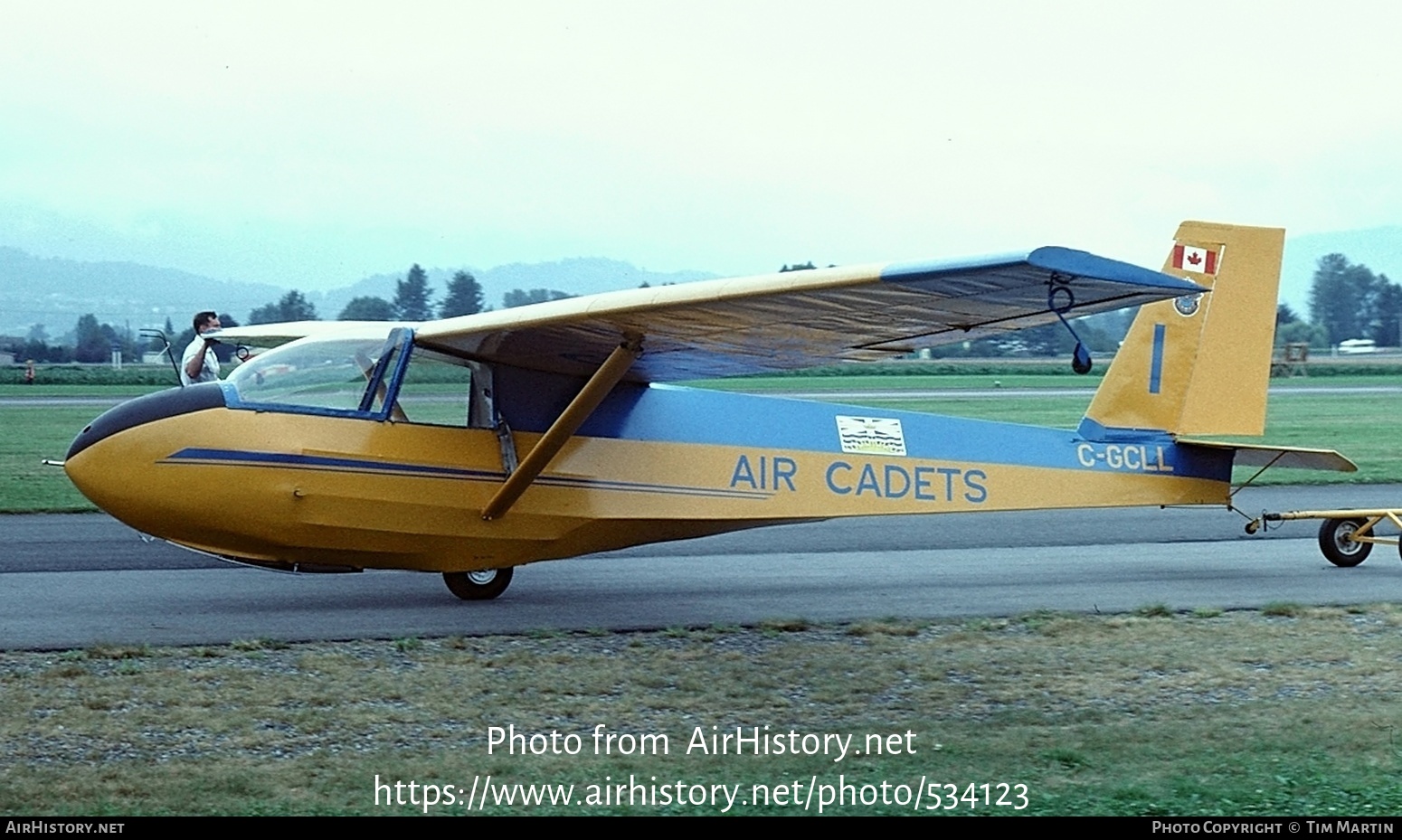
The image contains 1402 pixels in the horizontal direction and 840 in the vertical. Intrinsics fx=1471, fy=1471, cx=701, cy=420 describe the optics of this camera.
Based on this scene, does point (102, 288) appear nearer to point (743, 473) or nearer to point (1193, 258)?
point (743, 473)

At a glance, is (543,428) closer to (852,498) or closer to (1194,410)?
(852,498)

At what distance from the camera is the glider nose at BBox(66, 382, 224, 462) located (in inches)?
370

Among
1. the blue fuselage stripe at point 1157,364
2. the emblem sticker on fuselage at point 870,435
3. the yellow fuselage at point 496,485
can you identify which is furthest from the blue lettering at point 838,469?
the blue fuselage stripe at point 1157,364

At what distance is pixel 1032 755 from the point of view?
661cm

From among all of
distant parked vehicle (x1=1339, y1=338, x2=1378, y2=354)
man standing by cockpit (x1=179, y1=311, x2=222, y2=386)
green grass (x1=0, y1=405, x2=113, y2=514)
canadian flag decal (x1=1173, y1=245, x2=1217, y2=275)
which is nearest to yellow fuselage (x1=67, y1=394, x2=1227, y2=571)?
canadian flag decal (x1=1173, y1=245, x2=1217, y2=275)

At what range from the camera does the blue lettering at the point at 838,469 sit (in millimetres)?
11188

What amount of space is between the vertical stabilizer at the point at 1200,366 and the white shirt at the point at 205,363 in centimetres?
745

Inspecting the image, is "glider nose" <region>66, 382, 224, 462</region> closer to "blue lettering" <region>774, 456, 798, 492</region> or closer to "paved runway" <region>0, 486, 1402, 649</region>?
"paved runway" <region>0, 486, 1402, 649</region>

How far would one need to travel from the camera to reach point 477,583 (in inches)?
428

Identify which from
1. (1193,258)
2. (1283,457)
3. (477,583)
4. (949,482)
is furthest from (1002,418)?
(477,583)

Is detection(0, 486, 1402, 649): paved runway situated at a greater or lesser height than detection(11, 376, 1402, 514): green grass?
lesser

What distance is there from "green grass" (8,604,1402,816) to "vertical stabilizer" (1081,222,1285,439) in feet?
8.01

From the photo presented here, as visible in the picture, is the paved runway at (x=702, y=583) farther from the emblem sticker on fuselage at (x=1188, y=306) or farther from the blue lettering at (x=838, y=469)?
the emblem sticker on fuselage at (x=1188, y=306)

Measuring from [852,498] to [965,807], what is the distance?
5.54 meters
